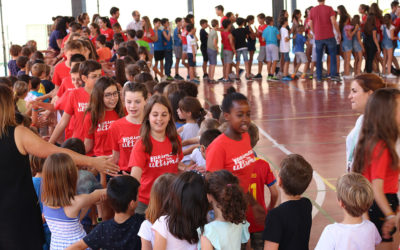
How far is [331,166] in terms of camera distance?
7406 mm

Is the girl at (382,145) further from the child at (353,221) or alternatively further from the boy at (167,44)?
the boy at (167,44)

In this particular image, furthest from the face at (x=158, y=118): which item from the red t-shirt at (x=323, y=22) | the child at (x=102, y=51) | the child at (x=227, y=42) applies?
the child at (x=227, y=42)

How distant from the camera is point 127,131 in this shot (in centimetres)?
508

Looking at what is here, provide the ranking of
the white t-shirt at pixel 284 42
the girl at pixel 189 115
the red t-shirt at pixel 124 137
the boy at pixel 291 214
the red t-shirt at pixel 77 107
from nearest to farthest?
the boy at pixel 291 214 → the red t-shirt at pixel 124 137 → the girl at pixel 189 115 → the red t-shirt at pixel 77 107 → the white t-shirt at pixel 284 42

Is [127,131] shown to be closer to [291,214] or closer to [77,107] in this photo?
[77,107]

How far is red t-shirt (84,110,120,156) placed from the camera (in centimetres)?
563

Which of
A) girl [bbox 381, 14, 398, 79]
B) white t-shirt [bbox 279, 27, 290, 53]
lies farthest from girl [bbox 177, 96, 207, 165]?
girl [bbox 381, 14, 398, 79]

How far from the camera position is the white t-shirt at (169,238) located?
11.7 ft

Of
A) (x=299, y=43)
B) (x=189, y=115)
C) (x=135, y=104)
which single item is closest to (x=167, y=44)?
(x=299, y=43)

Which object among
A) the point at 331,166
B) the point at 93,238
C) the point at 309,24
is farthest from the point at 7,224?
the point at 309,24

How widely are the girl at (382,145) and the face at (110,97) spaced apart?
2.69 metres

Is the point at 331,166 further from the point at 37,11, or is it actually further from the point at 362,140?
the point at 37,11

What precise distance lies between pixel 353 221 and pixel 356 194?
0.63 feet

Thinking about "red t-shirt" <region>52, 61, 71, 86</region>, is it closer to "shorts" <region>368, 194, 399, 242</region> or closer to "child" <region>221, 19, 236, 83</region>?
"shorts" <region>368, 194, 399, 242</region>
